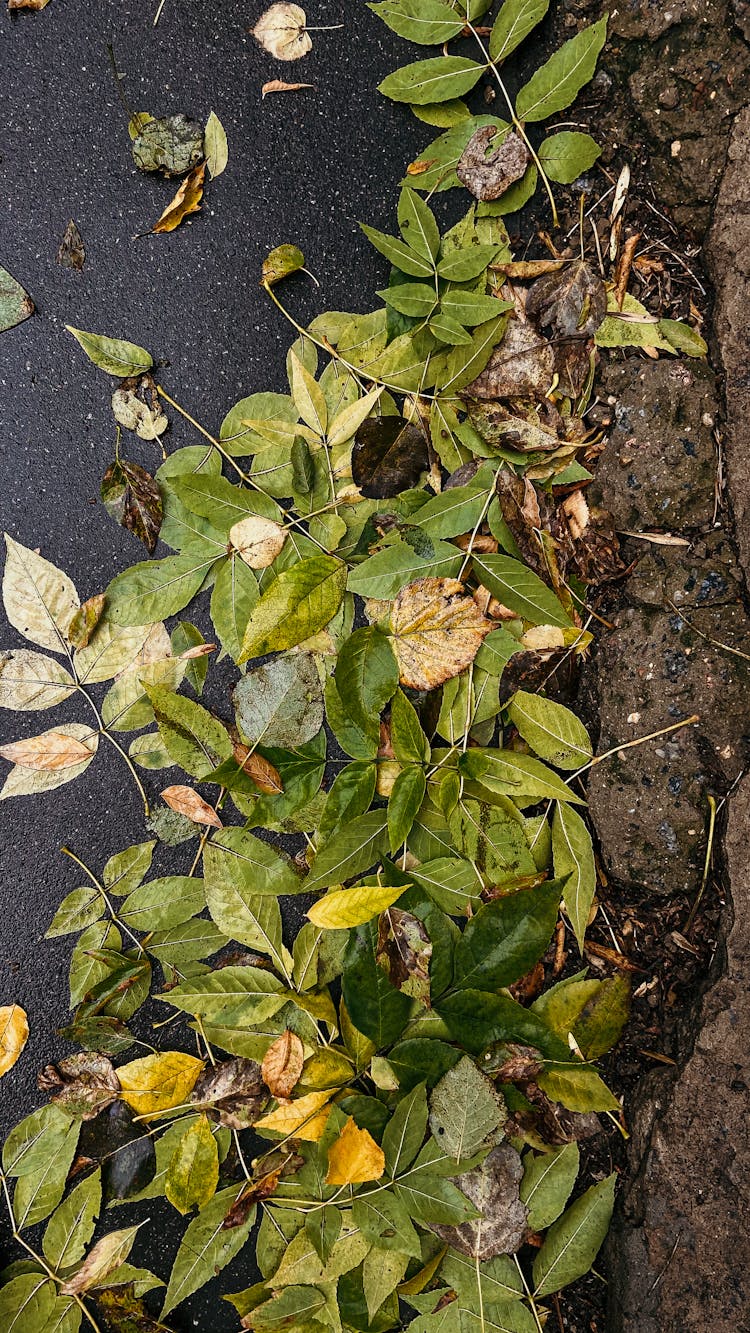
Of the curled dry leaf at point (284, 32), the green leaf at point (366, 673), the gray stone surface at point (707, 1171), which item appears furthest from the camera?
the curled dry leaf at point (284, 32)

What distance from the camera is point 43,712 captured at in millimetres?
1612

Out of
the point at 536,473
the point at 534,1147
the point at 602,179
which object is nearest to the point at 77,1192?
the point at 534,1147

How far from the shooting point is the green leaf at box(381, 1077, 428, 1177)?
132 centimetres

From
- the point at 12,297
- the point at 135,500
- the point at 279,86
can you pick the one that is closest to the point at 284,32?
the point at 279,86

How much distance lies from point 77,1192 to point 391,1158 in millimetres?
720

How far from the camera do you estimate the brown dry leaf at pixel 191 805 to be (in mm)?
1548

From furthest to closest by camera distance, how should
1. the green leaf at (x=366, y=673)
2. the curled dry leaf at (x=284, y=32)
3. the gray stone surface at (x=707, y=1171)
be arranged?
the curled dry leaf at (x=284, y=32) → the green leaf at (x=366, y=673) → the gray stone surface at (x=707, y=1171)

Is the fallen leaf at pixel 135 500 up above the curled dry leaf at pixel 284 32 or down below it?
below

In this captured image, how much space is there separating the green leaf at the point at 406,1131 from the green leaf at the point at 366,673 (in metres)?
0.71

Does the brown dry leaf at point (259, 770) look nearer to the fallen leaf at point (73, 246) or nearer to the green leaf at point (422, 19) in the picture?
the fallen leaf at point (73, 246)

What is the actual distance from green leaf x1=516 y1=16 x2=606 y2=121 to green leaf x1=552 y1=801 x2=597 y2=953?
138 cm

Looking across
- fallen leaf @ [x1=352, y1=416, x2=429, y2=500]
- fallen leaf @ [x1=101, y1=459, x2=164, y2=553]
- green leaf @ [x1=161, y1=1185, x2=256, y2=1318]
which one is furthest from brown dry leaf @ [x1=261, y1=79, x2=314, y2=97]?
green leaf @ [x1=161, y1=1185, x2=256, y2=1318]

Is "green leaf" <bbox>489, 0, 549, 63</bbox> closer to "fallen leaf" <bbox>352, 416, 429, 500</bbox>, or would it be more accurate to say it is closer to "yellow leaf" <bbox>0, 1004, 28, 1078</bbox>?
"fallen leaf" <bbox>352, 416, 429, 500</bbox>

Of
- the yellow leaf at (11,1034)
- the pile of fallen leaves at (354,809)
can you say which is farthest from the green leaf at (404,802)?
the yellow leaf at (11,1034)
